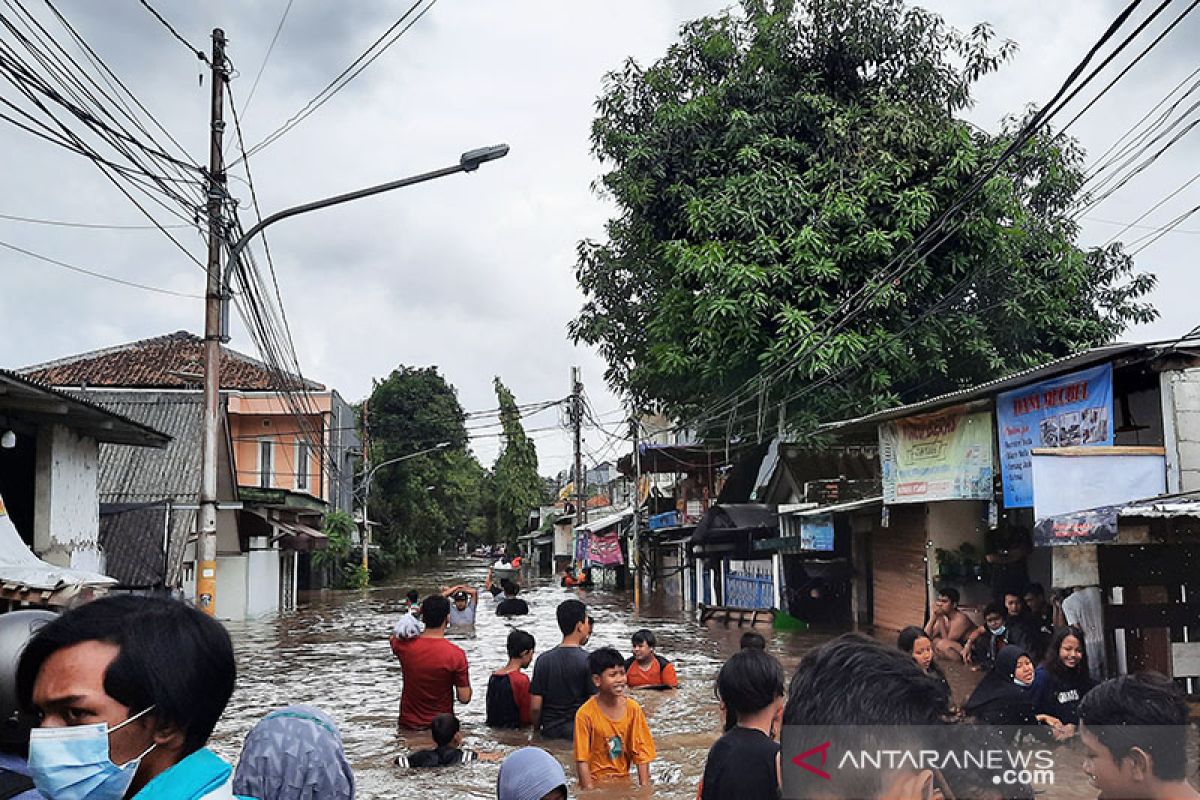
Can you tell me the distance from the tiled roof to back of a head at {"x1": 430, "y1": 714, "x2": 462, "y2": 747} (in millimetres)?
26633

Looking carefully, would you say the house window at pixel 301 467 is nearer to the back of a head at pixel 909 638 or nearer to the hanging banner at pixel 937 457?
the hanging banner at pixel 937 457

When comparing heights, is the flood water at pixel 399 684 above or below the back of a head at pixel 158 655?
below

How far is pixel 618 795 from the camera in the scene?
682cm

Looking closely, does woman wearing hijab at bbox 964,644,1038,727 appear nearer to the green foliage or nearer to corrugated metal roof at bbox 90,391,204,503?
corrugated metal roof at bbox 90,391,204,503

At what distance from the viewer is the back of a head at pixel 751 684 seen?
4.05 m

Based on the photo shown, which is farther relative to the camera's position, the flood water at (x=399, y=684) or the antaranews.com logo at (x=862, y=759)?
the flood water at (x=399, y=684)

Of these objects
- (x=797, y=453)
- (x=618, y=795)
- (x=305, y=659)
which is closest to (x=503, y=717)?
(x=618, y=795)

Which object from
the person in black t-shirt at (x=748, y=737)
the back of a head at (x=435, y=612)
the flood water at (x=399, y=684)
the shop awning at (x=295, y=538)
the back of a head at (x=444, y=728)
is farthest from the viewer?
the shop awning at (x=295, y=538)

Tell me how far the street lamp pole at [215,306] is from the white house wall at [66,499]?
2.53 m

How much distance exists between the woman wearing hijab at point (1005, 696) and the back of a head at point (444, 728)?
14.1ft

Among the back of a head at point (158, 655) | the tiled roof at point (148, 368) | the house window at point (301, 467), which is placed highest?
the tiled roof at point (148, 368)

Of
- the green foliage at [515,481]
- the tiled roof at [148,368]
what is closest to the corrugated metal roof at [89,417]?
the tiled roof at [148,368]

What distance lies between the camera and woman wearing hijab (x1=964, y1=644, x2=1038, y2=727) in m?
6.68

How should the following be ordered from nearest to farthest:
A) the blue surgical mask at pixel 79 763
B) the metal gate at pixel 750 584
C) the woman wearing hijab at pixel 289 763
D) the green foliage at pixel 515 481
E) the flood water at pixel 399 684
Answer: the blue surgical mask at pixel 79 763
the woman wearing hijab at pixel 289 763
the flood water at pixel 399 684
the metal gate at pixel 750 584
the green foliage at pixel 515 481
